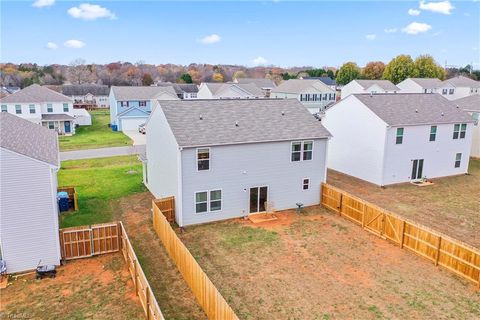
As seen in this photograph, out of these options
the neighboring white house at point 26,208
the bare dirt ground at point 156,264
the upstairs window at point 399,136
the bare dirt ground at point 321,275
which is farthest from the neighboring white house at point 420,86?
the neighboring white house at point 26,208

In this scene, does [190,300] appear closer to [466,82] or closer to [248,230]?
[248,230]

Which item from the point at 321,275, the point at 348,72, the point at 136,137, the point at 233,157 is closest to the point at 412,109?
the point at 233,157

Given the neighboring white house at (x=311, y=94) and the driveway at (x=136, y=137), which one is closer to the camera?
the driveway at (x=136, y=137)

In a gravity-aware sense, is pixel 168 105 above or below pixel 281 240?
above

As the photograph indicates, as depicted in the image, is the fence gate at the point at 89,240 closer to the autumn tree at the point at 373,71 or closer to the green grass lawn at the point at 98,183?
the green grass lawn at the point at 98,183

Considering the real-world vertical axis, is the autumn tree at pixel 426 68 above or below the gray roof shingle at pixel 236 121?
above

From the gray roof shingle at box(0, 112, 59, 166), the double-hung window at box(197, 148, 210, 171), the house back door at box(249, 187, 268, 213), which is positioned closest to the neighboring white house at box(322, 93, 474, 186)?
the house back door at box(249, 187, 268, 213)

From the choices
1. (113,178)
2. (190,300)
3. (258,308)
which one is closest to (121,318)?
(190,300)
